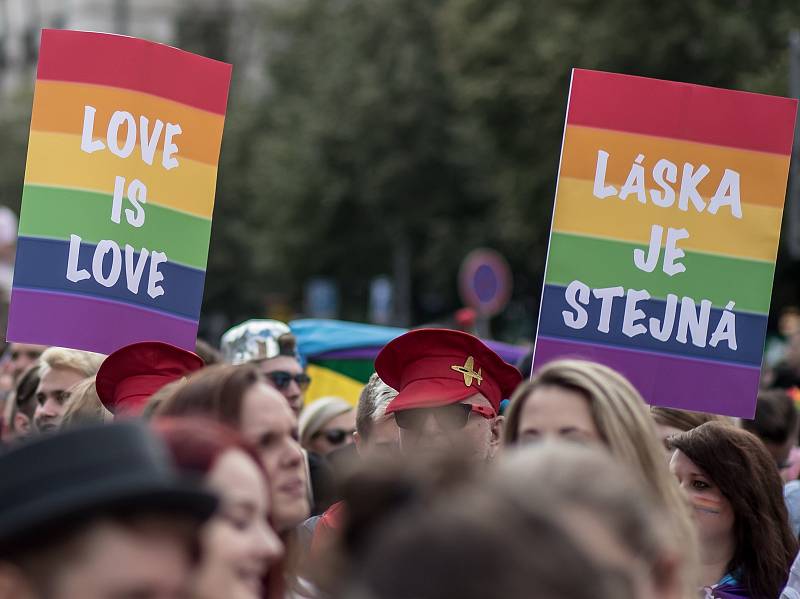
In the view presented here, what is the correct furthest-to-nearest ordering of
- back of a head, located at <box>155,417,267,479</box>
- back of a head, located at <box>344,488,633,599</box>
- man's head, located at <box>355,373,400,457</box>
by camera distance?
man's head, located at <box>355,373,400,457</box>
back of a head, located at <box>155,417,267,479</box>
back of a head, located at <box>344,488,633,599</box>

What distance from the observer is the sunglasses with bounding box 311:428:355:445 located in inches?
288

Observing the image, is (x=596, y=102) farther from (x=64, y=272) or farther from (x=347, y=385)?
(x=347, y=385)

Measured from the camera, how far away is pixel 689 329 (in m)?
5.36

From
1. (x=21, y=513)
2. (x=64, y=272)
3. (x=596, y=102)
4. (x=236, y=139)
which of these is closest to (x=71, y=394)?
(x=64, y=272)

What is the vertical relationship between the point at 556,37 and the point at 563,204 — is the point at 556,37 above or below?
above

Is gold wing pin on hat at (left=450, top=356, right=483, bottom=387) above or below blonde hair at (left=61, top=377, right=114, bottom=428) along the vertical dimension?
above

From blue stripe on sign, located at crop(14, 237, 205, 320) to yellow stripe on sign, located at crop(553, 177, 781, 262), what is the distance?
1.32m

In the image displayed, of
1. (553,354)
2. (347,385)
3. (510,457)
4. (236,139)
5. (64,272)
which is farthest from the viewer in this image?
(236,139)

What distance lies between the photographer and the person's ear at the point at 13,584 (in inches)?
81.4

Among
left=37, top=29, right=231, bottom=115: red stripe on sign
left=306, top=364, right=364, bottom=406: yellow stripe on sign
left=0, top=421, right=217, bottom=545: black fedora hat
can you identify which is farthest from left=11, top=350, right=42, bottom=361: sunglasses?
left=0, top=421, right=217, bottom=545: black fedora hat

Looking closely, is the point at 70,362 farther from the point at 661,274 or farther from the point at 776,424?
the point at 776,424

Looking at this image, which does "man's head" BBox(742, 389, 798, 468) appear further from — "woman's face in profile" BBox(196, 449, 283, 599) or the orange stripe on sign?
"woman's face in profile" BBox(196, 449, 283, 599)

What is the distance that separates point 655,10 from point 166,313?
21196mm

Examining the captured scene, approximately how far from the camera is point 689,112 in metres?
5.50
